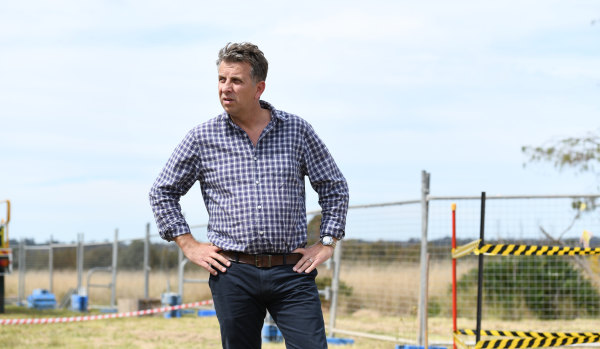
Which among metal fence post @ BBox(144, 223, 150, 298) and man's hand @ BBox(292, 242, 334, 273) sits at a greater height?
man's hand @ BBox(292, 242, 334, 273)

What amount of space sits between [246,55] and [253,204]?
26.8 inches

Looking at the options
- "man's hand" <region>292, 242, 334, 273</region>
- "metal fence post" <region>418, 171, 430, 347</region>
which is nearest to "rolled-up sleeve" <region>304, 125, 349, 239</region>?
"man's hand" <region>292, 242, 334, 273</region>

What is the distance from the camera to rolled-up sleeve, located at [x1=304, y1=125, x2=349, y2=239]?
4.25 meters

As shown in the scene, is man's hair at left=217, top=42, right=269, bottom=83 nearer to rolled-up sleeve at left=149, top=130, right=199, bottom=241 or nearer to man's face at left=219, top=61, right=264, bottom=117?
man's face at left=219, top=61, right=264, bottom=117

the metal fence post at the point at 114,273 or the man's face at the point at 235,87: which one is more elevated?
the man's face at the point at 235,87

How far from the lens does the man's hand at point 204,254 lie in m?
4.08

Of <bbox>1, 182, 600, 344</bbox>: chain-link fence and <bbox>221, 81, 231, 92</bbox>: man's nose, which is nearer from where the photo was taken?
<bbox>221, 81, 231, 92</bbox>: man's nose

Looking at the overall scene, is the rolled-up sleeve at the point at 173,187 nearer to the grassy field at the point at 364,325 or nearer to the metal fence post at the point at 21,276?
the grassy field at the point at 364,325

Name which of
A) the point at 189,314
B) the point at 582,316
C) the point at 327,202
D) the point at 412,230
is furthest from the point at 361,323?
the point at 327,202

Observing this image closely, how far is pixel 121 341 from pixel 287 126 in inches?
320

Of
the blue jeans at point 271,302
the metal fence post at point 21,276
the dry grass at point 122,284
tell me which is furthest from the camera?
the metal fence post at point 21,276

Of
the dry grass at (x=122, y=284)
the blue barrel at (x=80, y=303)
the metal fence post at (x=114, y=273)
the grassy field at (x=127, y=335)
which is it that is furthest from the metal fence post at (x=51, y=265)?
the grassy field at (x=127, y=335)

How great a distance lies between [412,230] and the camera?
35.4ft

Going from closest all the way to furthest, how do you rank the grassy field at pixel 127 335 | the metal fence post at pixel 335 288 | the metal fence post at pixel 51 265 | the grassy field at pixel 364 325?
1. the grassy field at pixel 127 335
2. the grassy field at pixel 364 325
3. the metal fence post at pixel 335 288
4. the metal fence post at pixel 51 265
